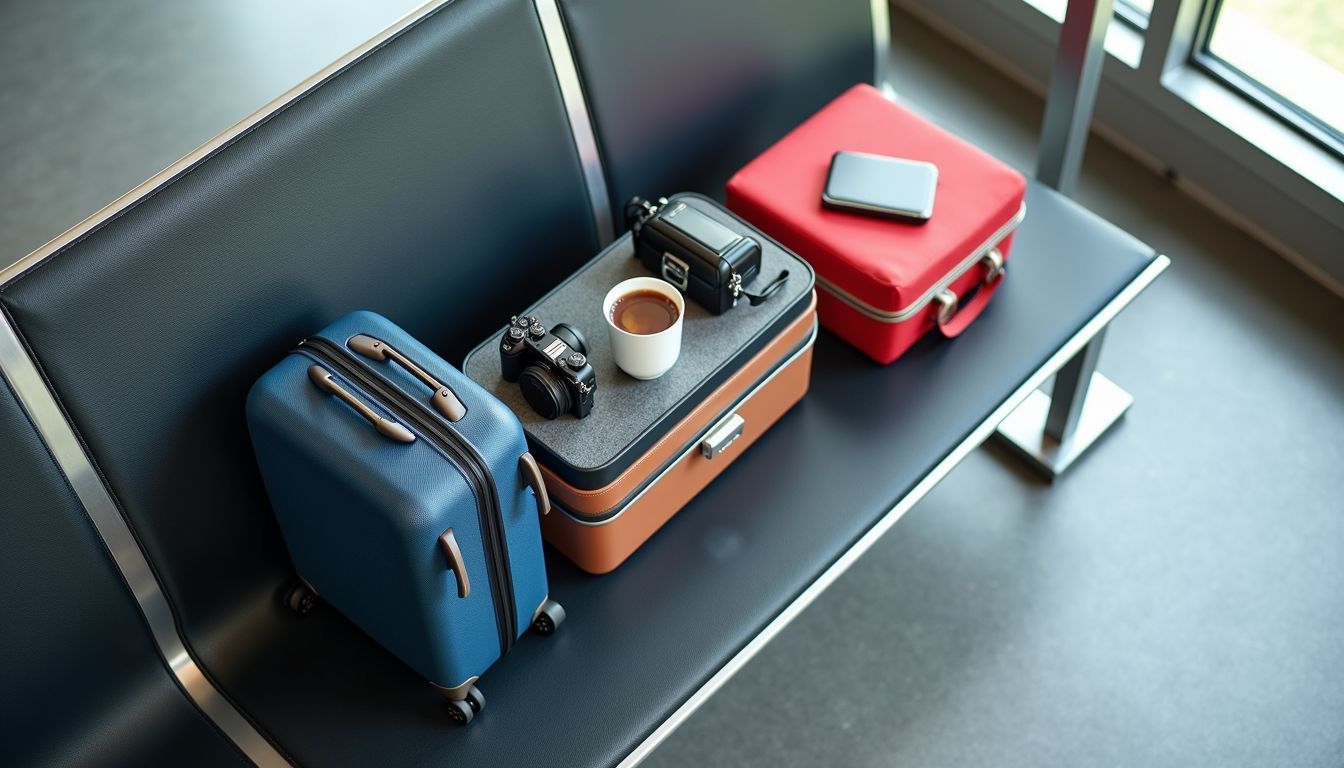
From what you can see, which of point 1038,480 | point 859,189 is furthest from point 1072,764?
point 859,189

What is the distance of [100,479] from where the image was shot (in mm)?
1430

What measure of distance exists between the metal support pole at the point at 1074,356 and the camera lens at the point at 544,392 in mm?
905

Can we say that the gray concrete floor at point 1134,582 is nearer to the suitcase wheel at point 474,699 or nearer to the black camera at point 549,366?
the suitcase wheel at point 474,699

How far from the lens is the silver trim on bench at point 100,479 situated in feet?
4.38

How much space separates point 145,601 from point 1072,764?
1.37 m

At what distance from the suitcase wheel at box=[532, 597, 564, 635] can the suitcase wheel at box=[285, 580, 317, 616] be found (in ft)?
0.95

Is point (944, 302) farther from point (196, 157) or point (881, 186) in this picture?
point (196, 157)

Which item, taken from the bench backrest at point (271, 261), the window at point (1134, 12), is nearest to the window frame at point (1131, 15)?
the window at point (1134, 12)

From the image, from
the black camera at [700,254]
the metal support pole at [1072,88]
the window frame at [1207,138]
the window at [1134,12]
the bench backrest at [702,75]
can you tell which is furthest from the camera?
the window at [1134,12]

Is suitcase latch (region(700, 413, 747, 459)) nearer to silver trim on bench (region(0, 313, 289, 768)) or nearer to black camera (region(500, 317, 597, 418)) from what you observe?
black camera (region(500, 317, 597, 418))

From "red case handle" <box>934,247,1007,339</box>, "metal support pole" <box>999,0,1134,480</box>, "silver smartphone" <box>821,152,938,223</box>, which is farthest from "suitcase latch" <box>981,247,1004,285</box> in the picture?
"metal support pole" <box>999,0,1134,480</box>

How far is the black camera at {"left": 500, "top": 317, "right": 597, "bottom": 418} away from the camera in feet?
4.92

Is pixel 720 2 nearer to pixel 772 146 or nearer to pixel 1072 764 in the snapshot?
pixel 772 146

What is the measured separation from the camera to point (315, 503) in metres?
1.43
